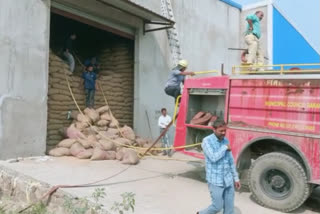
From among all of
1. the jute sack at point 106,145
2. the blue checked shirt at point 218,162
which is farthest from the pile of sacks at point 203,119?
the jute sack at point 106,145

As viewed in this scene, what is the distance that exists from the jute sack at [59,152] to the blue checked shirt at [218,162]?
4.54m

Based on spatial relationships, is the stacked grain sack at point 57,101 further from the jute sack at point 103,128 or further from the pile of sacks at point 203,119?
the pile of sacks at point 203,119

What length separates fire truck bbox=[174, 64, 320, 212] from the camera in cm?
450

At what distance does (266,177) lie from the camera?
486 centimetres

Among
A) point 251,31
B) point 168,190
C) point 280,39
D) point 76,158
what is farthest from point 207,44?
point 168,190

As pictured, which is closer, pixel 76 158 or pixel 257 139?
pixel 257 139

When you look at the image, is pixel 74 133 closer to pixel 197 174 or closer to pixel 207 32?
pixel 197 174

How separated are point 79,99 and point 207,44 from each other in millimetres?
6685

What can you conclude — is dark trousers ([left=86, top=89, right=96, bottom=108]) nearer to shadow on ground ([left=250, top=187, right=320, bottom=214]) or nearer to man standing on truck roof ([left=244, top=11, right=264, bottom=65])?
man standing on truck roof ([left=244, top=11, right=264, bottom=65])

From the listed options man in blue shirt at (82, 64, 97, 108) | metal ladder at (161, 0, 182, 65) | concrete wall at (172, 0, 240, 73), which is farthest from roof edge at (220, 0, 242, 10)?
man in blue shirt at (82, 64, 97, 108)

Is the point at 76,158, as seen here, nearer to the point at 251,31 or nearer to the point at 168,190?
the point at 168,190

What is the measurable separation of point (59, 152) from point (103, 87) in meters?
2.82

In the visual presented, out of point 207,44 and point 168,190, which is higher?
point 207,44

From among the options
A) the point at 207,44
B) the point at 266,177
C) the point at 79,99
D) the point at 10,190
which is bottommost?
the point at 10,190
